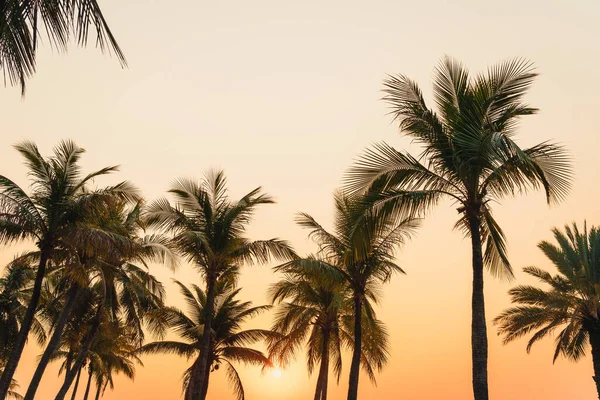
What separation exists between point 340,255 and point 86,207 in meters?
9.45

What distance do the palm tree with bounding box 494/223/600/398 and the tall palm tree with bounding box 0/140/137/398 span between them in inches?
732

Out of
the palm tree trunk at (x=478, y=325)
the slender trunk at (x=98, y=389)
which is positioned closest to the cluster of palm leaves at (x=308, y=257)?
the palm tree trunk at (x=478, y=325)

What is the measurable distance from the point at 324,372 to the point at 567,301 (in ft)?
36.6

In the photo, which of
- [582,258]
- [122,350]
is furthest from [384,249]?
[122,350]

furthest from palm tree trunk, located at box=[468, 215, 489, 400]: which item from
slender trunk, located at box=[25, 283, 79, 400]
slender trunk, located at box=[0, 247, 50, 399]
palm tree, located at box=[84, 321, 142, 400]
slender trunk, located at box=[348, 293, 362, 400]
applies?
palm tree, located at box=[84, 321, 142, 400]

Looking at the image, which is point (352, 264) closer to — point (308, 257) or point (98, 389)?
point (308, 257)

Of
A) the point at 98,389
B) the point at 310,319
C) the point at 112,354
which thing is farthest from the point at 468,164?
the point at 98,389

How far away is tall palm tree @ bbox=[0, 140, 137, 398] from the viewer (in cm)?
1961

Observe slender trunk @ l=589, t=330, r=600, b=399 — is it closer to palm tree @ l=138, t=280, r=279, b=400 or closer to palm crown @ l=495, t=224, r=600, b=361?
palm crown @ l=495, t=224, r=600, b=361

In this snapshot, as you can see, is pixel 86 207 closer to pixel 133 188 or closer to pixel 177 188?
pixel 133 188

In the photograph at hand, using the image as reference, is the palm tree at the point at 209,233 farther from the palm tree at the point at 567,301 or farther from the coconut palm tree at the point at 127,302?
the palm tree at the point at 567,301

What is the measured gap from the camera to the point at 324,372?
27.6 metres

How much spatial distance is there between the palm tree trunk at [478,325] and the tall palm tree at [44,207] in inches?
482

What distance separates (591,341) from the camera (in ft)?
84.4
